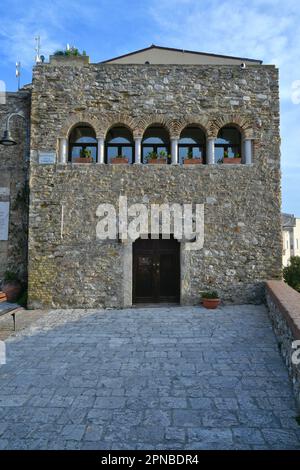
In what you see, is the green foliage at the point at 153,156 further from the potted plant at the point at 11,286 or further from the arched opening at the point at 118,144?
the potted plant at the point at 11,286

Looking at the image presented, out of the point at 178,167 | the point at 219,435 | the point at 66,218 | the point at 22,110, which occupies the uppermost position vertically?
the point at 22,110

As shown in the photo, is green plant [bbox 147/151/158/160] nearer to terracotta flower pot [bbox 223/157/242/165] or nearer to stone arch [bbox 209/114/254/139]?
stone arch [bbox 209/114/254/139]

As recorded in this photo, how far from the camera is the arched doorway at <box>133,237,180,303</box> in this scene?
8953 millimetres

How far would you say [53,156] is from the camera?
8773 mm

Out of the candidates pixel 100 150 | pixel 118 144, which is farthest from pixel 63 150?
pixel 118 144

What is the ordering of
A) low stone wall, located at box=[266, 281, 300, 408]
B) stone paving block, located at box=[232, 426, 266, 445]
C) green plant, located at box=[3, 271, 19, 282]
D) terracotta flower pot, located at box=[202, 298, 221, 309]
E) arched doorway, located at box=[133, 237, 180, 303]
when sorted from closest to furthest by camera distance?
stone paving block, located at box=[232, 426, 266, 445] < low stone wall, located at box=[266, 281, 300, 408] < terracotta flower pot, located at box=[202, 298, 221, 309] < arched doorway, located at box=[133, 237, 180, 303] < green plant, located at box=[3, 271, 19, 282]

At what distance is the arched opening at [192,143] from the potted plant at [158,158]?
19.8 inches

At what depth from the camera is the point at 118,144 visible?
925cm

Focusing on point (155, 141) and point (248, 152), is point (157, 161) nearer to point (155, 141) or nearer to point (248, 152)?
point (155, 141)

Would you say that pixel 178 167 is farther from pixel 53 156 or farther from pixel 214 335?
pixel 214 335

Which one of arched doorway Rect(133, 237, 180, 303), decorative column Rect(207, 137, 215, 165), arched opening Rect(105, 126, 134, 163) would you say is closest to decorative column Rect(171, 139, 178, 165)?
decorative column Rect(207, 137, 215, 165)

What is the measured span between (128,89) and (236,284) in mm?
6297

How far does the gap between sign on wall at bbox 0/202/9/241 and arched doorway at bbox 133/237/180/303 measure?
4056mm

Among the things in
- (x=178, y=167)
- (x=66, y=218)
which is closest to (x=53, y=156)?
(x=66, y=218)
